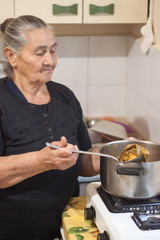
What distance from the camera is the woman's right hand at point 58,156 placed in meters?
1.23

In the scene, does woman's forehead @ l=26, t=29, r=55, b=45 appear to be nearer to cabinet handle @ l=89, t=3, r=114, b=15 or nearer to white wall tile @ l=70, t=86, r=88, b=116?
cabinet handle @ l=89, t=3, r=114, b=15

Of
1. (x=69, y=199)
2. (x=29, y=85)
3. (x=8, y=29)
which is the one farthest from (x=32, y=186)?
(x=8, y=29)

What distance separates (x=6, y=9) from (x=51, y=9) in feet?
0.67

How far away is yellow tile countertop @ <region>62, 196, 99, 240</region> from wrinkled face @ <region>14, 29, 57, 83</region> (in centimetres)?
48

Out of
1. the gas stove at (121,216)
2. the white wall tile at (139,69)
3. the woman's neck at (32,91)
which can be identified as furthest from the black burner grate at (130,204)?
the white wall tile at (139,69)

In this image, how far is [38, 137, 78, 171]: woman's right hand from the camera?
1232 millimetres

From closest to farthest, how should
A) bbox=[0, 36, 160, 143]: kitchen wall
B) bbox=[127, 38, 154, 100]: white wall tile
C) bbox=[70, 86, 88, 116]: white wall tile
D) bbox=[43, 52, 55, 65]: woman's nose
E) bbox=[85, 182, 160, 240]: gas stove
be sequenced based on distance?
bbox=[85, 182, 160, 240]: gas stove
bbox=[43, 52, 55, 65]: woman's nose
bbox=[127, 38, 154, 100]: white wall tile
bbox=[0, 36, 160, 143]: kitchen wall
bbox=[70, 86, 88, 116]: white wall tile

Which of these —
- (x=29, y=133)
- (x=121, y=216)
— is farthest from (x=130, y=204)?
(x=29, y=133)

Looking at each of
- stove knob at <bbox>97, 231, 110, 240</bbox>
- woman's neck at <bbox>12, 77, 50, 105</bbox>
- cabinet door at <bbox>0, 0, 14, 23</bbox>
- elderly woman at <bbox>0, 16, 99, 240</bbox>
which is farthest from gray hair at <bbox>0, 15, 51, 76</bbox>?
stove knob at <bbox>97, 231, 110, 240</bbox>

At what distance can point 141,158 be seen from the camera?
1278 mm

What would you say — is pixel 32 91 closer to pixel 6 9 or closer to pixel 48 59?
pixel 48 59

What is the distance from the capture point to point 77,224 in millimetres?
1353

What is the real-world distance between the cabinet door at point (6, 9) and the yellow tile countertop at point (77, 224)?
0.91 meters

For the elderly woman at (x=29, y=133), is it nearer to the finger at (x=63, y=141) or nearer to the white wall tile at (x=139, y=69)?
the finger at (x=63, y=141)
